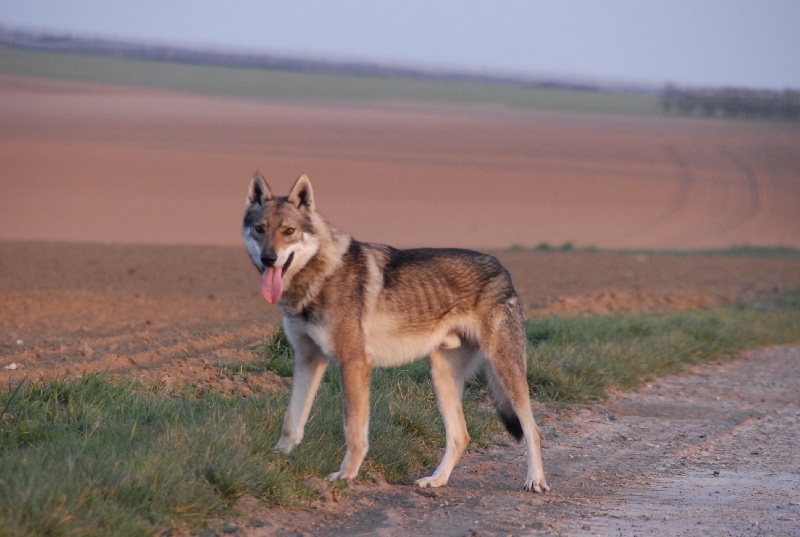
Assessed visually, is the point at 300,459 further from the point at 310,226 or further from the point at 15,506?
the point at 15,506

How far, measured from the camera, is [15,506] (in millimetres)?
4238

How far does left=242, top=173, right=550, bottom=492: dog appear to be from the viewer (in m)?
5.70

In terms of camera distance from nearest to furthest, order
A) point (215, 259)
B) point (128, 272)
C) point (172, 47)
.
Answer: point (128, 272)
point (215, 259)
point (172, 47)

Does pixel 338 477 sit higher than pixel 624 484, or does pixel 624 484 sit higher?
pixel 338 477

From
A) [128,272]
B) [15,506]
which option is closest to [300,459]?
[15,506]

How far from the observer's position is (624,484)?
20.7ft

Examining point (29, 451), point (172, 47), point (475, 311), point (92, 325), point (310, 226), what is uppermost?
point (172, 47)

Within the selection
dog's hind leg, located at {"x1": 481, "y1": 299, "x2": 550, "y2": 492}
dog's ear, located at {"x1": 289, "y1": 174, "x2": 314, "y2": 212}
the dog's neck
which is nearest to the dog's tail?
dog's hind leg, located at {"x1": 481, "y1": 299, "x2": 550, "y2": 492}

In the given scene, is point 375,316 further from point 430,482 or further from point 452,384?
→ point 430,482

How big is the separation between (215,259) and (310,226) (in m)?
13.3

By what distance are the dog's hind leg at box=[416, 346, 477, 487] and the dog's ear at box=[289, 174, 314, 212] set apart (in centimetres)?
142

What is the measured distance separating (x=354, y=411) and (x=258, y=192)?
5.23 feet

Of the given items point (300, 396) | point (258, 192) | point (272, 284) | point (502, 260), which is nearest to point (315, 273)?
point (272, 284)

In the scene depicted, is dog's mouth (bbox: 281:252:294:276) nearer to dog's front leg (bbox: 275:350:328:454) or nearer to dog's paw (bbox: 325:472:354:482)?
dog's front leg (bbox: 275:350:328:454)
